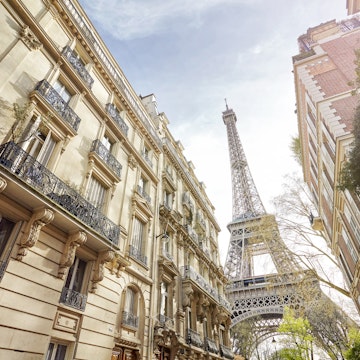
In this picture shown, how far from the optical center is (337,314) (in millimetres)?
29188

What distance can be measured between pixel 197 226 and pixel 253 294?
84.2 ft

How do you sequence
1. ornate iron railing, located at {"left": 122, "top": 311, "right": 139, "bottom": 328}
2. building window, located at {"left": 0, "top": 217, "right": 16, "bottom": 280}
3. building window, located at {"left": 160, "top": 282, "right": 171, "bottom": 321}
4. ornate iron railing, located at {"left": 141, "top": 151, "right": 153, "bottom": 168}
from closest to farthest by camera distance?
1. building window, located at {"left": 0, "top": 217, "right": 16, "bottom": 280}
2. ornate iron railing, located at {"left": 122, "top": 311, "right": 139, "bottom": 328}
3. building window, located at {"left": 160, "top": 282, "right": 171, "bottom": 321}
4. ornate iron railing, located at {"left": 141, "top": 151, "right": 153, "bottom": 168}

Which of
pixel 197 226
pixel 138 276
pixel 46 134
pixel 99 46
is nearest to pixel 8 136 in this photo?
A: pixel 46 134

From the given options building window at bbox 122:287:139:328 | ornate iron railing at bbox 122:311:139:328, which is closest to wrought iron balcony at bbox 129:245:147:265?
building window at bbox 122:287:139:328

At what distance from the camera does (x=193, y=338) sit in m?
15.0

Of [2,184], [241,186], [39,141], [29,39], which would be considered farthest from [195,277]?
[241,186]

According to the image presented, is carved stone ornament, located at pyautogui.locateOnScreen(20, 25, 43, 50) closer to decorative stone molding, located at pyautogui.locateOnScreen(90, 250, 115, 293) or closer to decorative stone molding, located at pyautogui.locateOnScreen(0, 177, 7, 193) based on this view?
decorative stone molding, located at pyautogui.locateOnScreen(0, 177, 7, 193)

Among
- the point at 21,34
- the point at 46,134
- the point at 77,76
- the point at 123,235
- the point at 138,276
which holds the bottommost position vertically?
the point at 138,276

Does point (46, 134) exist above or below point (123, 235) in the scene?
above

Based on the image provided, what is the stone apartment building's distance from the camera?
1289 centimetres

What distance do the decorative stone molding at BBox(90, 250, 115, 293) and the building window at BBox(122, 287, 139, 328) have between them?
2.26 metres

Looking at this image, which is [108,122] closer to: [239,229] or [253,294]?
[253,294]

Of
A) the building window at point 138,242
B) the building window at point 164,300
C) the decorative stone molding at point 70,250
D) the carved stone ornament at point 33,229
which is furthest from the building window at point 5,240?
the building window at point 164,300

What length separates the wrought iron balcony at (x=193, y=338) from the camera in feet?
47.5
